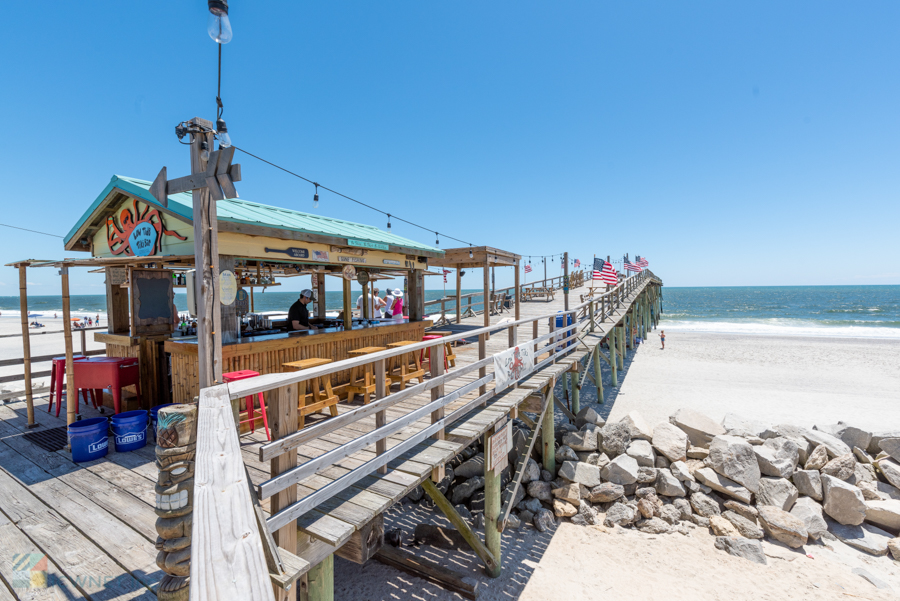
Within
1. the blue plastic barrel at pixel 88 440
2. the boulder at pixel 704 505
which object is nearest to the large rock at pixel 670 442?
the boulder at pixel 704 505

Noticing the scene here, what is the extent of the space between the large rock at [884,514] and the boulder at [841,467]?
0.78 m

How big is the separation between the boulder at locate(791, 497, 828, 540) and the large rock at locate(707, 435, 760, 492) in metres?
0.70

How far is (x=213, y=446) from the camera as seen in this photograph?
5.56 ft

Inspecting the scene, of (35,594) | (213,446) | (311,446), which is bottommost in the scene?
(35,594)

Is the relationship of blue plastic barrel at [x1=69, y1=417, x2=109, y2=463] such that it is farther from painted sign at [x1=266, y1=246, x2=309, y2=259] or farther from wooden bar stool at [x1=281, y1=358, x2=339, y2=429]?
painted sign at [x1=266, y1=246, x2=309, y2=259]

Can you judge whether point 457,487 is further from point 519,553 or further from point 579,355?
point 579,355

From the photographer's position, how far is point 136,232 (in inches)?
246

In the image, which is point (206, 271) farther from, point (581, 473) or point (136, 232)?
point (581, 473)

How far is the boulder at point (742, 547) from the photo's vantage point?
6.62 m

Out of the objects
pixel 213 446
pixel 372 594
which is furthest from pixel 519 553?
pixel 213 446

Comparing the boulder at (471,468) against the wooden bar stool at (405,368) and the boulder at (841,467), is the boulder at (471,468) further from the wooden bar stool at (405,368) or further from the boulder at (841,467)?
the boulder at (841,467)

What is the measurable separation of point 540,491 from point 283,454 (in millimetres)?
6855

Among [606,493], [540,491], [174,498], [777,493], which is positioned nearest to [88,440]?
[174,498]

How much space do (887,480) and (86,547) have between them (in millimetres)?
13229
